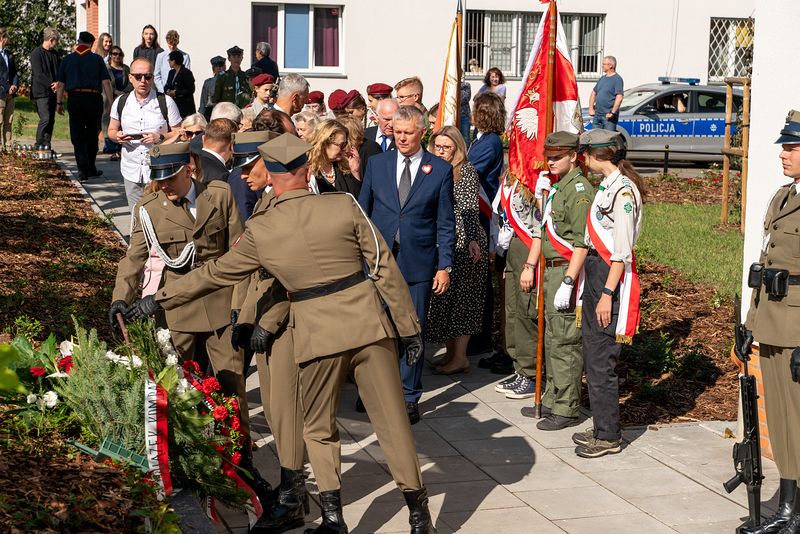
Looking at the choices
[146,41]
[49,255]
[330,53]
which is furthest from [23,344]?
[330,53]

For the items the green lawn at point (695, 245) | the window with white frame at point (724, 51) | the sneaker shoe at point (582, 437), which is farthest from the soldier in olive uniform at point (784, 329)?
the window with white frame at point (724, 51)

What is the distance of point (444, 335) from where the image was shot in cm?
934

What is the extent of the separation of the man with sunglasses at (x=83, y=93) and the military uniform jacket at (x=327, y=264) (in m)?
12.1

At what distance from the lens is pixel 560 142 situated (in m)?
7.83

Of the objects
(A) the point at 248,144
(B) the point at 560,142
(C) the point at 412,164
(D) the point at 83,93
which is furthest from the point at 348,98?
(D) the point at 83,93

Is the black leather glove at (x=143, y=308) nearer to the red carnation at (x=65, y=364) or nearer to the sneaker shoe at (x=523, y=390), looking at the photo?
the red carnation at (x=65, y=364)

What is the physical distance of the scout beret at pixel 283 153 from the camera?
5.76m

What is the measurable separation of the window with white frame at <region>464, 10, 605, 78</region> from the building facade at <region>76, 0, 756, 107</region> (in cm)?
2

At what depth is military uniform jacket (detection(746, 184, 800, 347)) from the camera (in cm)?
586

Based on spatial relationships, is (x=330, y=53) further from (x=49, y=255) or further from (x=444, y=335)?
(x=444, y=335)

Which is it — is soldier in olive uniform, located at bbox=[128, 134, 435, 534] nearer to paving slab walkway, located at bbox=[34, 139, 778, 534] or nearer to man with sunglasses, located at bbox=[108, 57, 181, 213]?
paving slab walkway, located at bbox=[34, 139, 778, 534]

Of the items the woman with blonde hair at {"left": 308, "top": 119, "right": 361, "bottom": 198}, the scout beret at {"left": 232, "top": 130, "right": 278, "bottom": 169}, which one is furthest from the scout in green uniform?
the scout beret at {"left": 232, "top": 130, "right": 278, "bottom": 169}

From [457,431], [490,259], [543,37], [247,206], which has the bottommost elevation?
[457,431]

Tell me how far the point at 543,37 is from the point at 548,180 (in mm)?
1102
